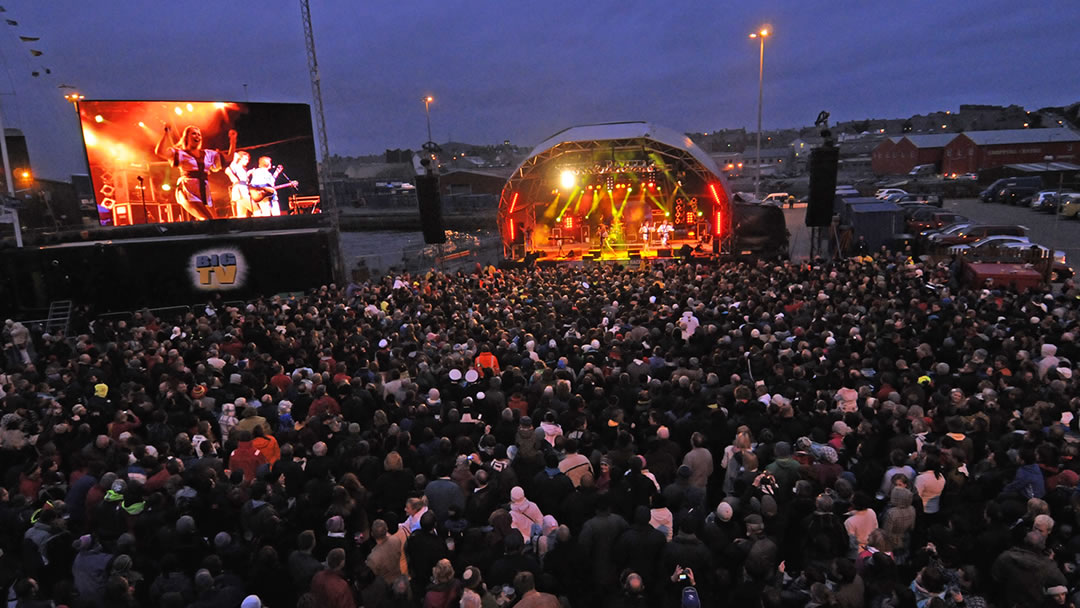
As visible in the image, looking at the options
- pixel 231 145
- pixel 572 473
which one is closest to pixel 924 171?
pixel 231 145

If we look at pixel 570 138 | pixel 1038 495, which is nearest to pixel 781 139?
pixel 570 138

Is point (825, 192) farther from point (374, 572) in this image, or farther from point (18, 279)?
point (18, 279)

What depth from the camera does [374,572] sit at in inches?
167

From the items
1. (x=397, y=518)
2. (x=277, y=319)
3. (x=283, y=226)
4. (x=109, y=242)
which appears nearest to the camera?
(x=397, y=518)

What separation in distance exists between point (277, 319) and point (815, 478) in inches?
397

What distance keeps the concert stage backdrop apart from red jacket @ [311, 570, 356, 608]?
59.8 ft

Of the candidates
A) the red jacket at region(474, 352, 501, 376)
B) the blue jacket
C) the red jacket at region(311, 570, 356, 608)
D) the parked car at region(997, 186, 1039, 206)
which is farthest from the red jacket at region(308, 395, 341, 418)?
the parked car at region(997, 186, 1039, 206)

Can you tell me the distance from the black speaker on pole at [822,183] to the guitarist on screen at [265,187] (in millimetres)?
15915

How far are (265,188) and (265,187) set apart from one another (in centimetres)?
3

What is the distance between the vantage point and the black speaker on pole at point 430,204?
1881cm

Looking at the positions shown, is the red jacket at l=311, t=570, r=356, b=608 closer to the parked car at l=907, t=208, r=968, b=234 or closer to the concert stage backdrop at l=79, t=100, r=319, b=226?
the concert stage backdrop at l=79, t=100, r=319, b=226

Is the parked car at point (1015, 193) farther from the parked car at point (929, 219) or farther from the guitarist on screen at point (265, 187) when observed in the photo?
the guitarist on screen at point (265, 187)

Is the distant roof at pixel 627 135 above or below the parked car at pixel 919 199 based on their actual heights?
above

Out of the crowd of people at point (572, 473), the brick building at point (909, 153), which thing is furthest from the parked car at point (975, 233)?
the brick building at point (909, 153)
